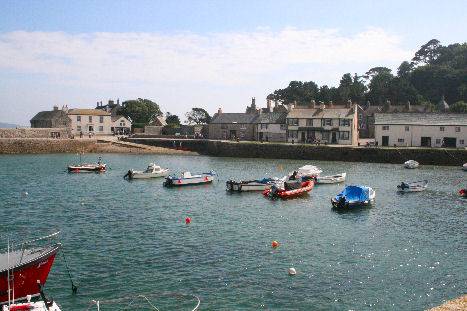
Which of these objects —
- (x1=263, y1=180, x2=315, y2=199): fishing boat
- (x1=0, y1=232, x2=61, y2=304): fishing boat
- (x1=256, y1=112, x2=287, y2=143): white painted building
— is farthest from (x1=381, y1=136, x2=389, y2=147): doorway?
(x1=0, y1=232, x2=61, y2=304): fishing boat

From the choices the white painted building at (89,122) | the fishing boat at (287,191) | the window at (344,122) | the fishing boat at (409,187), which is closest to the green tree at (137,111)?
the white painted building at (89,122)

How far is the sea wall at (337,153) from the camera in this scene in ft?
255

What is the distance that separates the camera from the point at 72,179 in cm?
6019

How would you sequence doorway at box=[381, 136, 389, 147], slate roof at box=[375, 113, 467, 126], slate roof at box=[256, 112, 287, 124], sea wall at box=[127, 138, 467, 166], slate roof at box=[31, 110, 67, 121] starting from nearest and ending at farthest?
1. sea wall at box=[127, 138, 467, 166]
2. slate roof at box=[375, 113, 467, 126]
3. doorway at box=[381, 136, 389, 147]
4. slate roof at box=[256, 112, 287, 124]
5. slate roof at box=[31, 110, 67, 121]

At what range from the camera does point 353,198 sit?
4344 centimetres

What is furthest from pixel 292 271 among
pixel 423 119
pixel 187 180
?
pixel 423 119

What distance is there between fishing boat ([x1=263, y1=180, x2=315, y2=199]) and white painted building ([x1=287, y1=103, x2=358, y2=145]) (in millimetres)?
46016

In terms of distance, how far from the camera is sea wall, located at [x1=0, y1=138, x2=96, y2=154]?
Answer: 99.1m

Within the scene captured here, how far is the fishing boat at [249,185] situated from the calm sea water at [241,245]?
1.32 m

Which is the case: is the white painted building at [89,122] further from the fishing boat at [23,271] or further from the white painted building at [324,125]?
the fishing boat at [23,271]

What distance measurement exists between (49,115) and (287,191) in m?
91.3

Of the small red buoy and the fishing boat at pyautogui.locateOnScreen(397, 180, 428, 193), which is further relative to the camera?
the fishing boat at pyautogui.locateOnScreen(397, 180, 428, 193)

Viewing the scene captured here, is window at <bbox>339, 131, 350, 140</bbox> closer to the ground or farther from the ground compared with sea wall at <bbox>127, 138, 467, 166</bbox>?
farther from the ground

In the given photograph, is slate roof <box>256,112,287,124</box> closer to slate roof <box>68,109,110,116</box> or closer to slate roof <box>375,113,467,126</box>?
slate roof <box>375,113,467,126</box>
